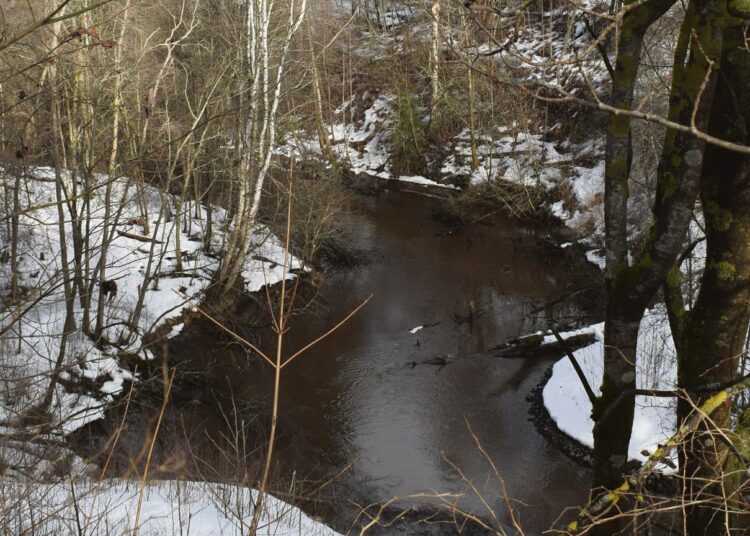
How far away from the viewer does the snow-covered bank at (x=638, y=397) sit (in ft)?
31.0

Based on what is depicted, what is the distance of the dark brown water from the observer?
29.8ft

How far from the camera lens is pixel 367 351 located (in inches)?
504

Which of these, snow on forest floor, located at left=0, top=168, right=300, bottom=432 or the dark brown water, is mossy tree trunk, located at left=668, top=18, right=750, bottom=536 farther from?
snow on forest floor, located at left=0, top=168, right=300, bottom=432

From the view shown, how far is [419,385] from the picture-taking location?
11477mm

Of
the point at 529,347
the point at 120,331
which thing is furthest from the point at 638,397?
the point at 120,331

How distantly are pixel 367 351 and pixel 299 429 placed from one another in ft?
9.31

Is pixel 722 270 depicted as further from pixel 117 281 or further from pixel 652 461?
pixel 117 281

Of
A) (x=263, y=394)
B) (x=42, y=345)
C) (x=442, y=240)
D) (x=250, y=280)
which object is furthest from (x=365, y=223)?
(x=42, y=345)

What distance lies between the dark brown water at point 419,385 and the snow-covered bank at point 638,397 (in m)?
0.50

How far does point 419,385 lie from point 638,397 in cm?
367

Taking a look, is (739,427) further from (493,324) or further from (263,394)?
(493,324)

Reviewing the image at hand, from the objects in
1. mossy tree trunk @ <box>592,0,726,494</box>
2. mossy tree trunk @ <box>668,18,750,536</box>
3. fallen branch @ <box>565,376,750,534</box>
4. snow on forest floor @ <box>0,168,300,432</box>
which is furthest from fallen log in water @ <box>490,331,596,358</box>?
fallen branch @ <box>565,376,750,534</box>

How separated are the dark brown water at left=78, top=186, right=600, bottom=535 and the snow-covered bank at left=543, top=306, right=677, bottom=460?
1.65 ft

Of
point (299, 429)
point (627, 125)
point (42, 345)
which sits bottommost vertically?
point (299, 429)
